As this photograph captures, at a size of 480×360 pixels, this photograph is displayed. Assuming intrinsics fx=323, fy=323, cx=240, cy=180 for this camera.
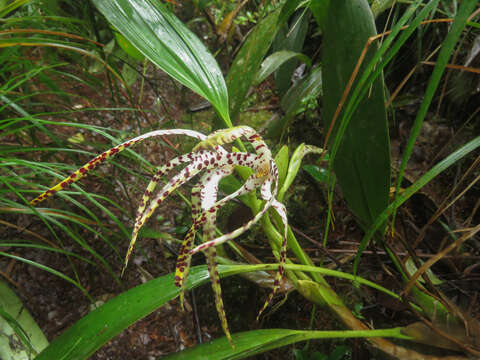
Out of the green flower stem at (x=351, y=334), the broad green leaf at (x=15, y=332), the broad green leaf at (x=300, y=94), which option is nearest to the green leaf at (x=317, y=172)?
the broad green leaf at (x=300, y=94)

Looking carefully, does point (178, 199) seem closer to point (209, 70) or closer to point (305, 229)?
point (305, 229)

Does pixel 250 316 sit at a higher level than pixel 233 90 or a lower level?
lower

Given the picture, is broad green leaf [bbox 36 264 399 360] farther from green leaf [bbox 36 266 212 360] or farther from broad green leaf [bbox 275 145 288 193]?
broad green leaf [bbox 275 145 288 193]

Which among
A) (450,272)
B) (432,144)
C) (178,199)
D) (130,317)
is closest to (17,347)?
(130,317)

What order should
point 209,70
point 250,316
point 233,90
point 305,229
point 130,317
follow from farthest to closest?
point 305,229
point 250,316
point 233,90
point 209,70
point 130,317

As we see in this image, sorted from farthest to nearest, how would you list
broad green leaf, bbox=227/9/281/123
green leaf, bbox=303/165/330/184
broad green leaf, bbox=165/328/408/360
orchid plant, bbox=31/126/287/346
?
green leaf, bbox=303/165/330/184 < broad green leaf, bbox=227/9/281/123 < broad green leaf, bbox=165/328/408/360 < orchid plant, bbox=31/126/287/346

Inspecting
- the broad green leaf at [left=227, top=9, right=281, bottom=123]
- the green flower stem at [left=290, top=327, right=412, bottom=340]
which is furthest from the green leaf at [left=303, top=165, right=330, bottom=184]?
the green flower stem at [left=290, top=327, right=412, bottom=340]

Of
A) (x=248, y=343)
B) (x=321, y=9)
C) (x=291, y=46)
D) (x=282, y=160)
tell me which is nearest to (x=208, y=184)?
(x=282, y=160)
